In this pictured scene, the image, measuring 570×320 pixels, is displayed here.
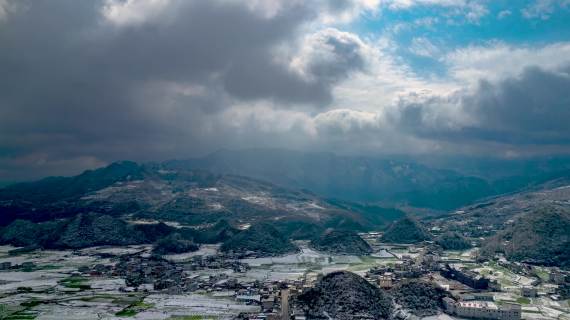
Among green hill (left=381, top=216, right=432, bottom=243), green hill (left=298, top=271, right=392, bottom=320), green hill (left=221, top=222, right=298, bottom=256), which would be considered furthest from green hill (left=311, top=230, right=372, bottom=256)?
green hill (left=298, top=271, right=392, bottom=320)

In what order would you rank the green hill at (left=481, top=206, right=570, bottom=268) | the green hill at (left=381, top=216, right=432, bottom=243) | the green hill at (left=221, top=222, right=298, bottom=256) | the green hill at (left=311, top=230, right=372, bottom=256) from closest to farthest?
1. the green hill at (left=481, top=206, right=570, bottom=268)
2. the green hill at (left=221, top=222, right=298, bottom=256)
3. the green hill at (left=311, top=230, right=372, bottom=256)
4. the green hill at (left=381, top=216, right=432, bottom=243)

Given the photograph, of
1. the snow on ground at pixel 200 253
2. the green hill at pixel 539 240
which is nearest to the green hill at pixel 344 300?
the snow on ground at pixel 200 253

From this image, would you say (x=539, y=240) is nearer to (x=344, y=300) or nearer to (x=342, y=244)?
(x=342, y=244)

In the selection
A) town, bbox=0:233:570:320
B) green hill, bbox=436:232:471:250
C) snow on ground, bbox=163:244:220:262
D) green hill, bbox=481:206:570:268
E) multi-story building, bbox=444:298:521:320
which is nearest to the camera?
multi-story building, bbox=444:298:521:320

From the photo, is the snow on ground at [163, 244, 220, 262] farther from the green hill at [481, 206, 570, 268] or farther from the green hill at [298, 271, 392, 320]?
the green hill at [481, 206, 570, 268]

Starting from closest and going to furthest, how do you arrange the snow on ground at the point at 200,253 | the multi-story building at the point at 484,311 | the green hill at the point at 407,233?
the multi-story building at the point at 484,311 → the snow on ground at the point at 200,253 → the green hill at the point at 407,233

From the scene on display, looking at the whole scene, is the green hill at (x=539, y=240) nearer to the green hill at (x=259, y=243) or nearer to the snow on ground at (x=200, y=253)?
the green hill at (x=259, y=243)

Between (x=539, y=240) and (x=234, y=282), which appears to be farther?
(x=539, y=240)

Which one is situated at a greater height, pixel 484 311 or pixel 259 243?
pixel 259 243

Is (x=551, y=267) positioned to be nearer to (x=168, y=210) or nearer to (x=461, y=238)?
(x=461, y=238)

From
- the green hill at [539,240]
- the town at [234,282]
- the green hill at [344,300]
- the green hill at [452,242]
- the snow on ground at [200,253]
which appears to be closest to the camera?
the green hill at [344,300]

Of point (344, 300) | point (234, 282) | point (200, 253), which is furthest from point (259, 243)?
point (344, 300)
